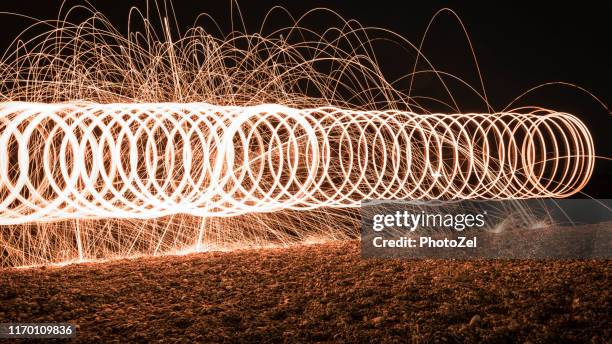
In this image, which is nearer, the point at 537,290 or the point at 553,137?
the point at 537,290

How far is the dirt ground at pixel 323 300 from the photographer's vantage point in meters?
3.98

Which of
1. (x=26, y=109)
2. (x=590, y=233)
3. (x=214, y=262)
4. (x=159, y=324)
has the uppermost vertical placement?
(x=26, y=109)

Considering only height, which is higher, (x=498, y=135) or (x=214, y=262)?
(x=498, y=135)

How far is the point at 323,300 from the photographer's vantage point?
468cm

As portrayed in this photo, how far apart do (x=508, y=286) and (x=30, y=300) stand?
14.6ft

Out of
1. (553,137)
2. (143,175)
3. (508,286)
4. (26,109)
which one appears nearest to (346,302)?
(508,286)

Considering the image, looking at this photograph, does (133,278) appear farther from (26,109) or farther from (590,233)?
(590,233)

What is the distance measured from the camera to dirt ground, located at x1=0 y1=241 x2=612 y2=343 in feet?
13.1

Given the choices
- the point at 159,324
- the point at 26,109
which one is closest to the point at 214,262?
the point at 159,324

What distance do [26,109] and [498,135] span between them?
7.05m

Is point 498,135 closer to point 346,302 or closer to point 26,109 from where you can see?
point 346,302

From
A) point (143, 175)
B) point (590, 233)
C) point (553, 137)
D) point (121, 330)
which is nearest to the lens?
point (121, 330)

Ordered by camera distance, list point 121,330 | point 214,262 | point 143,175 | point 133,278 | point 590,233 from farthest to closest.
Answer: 1. point 143,175
2. point 590,233
3. point 214,262
4. point 133,278
5. point 121,330

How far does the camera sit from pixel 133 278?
551cm
